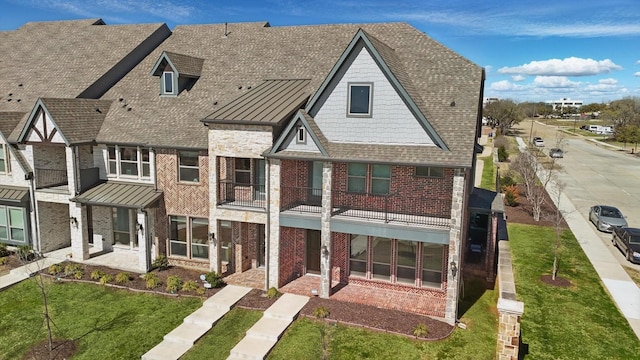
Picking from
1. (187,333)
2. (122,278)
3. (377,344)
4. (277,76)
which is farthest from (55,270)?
(377,344)

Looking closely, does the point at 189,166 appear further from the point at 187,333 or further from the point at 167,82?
the point at 187,333

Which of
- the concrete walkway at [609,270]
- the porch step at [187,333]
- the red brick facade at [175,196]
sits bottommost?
the porch step at [187,333]

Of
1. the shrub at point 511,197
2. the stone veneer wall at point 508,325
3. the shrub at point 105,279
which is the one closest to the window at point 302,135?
the stone veneer wall at point 508,325

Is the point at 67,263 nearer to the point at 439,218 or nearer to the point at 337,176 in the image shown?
the point at 337,176

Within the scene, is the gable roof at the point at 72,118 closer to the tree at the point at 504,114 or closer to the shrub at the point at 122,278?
the shrub at the point at 122,278

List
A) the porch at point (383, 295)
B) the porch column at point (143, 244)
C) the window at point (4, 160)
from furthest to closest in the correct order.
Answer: the window at point (4, 160)
the porch column at point (143, 244)
the porch at point (383, 295)

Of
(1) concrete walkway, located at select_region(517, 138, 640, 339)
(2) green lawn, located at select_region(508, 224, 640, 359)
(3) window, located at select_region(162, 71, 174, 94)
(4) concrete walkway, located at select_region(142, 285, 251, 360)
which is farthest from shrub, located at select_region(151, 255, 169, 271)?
(1) concrete walkway, located at select_region(517, 138, 640, 339)
